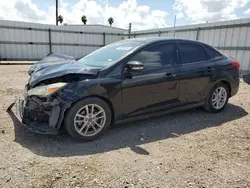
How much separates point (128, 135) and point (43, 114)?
1382mm

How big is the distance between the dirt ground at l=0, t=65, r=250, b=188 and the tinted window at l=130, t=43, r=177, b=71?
45.0 inches

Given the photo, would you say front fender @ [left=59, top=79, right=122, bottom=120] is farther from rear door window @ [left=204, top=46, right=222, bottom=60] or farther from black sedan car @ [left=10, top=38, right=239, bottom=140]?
rear door window @ [left=204, top=46, right=222, bottom=60]

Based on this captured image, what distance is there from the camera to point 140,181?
2254 mm

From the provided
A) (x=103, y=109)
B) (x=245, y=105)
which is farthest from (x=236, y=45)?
(x=103, y=109)

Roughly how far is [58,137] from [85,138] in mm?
455

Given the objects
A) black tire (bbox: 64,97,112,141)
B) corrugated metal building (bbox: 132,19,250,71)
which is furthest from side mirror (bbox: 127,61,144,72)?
corrugated metal building (bbox: 132,19,250,71)

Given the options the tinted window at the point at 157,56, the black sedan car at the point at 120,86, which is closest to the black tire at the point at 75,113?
the black sedan car at the point at 120,86

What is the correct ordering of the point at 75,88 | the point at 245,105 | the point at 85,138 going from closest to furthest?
the point at 75,88
the point at 85,138
the point at 245,105

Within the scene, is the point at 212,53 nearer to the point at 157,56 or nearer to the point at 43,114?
the point at 157,56

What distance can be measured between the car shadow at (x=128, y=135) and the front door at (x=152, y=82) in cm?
37

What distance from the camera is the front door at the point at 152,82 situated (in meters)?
3.35

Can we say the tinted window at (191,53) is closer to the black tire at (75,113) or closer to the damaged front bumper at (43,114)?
the black tire at (75,113)

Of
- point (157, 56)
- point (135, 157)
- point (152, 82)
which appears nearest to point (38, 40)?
point (157, 56)

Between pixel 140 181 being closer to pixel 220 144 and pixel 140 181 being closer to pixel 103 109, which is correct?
pixel 103 109
